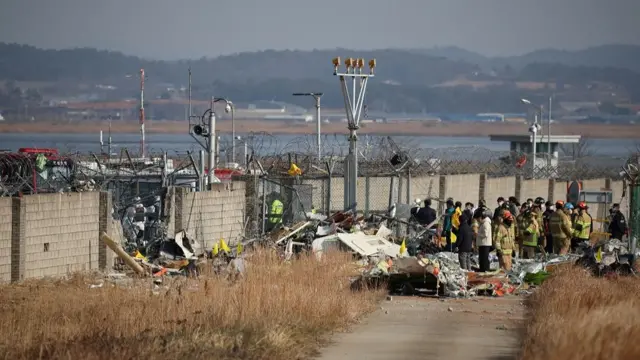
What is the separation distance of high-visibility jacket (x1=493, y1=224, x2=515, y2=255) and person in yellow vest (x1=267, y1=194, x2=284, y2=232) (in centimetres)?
552

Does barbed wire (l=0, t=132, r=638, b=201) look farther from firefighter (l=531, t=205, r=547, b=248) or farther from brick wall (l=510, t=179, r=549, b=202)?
firefighter (l=531, t=205, r=547, b=248)

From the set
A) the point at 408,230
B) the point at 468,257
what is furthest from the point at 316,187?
the point at 468,257

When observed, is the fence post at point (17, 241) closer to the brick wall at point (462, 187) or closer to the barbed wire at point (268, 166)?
the barbed wire at point (268, 166)

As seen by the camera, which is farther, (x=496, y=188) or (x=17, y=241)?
(x=496, y=188)

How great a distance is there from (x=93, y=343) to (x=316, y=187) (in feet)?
57.7

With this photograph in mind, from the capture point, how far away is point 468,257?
79.0 feet

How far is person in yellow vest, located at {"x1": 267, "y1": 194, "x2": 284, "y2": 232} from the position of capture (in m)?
28.3

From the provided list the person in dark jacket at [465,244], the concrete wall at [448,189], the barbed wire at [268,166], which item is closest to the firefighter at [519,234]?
the person in dark jacket at [465,244]

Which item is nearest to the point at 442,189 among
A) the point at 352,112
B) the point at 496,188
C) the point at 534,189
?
the point at 352,112

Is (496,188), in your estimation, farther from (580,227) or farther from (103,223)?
(103,223)

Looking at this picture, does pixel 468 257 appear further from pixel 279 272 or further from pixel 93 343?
pixel 93 343

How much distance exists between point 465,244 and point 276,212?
580cm

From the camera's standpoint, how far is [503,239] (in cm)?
2447

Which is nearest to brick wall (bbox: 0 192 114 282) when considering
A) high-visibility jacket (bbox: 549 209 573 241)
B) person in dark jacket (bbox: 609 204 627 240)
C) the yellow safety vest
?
the yellow safety vest
